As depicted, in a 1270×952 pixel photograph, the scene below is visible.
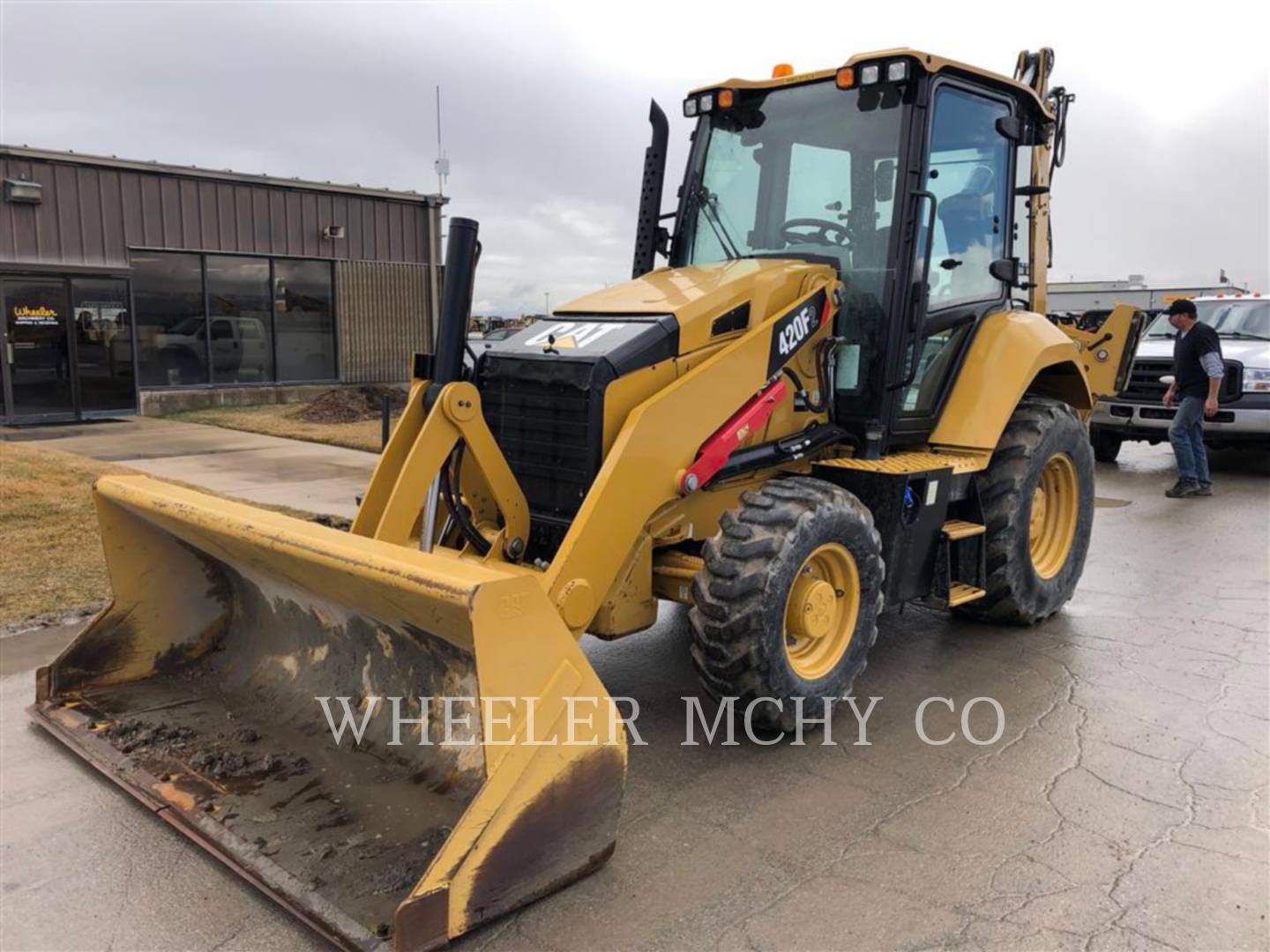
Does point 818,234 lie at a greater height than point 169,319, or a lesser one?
greater

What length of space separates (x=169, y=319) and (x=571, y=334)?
44.7 ft

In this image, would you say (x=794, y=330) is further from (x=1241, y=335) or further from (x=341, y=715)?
(x=1241, y=335)

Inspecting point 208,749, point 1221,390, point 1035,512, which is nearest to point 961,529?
point 1035,512

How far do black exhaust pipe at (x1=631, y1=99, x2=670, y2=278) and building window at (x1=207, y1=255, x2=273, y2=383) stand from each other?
1274 centimetres

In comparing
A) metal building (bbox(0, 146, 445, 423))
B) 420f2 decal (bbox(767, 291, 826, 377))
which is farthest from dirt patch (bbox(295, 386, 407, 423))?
420f2 decal (bbox(767, 291, 826, 377))

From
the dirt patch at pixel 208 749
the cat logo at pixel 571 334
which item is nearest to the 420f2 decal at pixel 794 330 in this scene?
the cat logo at pixel 571 334

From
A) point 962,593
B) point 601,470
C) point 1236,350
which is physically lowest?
point 962,593

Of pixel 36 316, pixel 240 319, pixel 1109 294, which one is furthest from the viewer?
pixel 1109 294

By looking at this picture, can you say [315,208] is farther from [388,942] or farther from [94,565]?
[388,942]

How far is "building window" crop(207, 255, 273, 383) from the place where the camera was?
1617 centimetres

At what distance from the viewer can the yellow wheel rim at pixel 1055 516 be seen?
578 centimetres

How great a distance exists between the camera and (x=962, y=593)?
4984 mm

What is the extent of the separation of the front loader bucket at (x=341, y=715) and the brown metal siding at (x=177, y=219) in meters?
11.9

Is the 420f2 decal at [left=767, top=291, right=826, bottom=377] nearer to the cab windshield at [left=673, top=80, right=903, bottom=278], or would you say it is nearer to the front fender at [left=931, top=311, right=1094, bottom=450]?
the cab windshield at [left=673, top=80, right=903, bottom=278]
